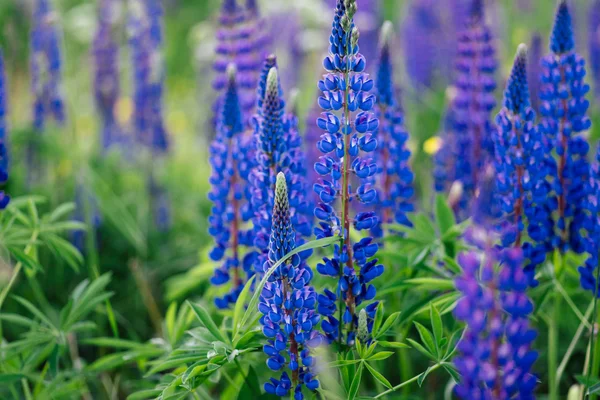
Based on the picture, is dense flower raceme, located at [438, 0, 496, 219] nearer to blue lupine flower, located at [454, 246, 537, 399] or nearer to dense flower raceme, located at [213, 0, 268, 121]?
dense flower raceme, located at [213, 0, 268, 121]

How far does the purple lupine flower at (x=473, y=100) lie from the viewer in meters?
3.75

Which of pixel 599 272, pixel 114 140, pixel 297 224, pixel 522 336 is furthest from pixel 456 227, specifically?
A: pixel 114 140

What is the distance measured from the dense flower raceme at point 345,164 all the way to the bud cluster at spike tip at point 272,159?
0.18 metres

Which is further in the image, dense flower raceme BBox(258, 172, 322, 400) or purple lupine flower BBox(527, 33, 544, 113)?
purple lupine flower BBox(527, 33, 544, 113)

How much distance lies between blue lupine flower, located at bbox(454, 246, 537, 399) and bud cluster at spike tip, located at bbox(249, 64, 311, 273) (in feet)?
2.98

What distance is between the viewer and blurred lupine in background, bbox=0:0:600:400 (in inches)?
90.3

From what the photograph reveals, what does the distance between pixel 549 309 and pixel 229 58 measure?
2.21 meters

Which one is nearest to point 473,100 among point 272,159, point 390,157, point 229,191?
point 390,157

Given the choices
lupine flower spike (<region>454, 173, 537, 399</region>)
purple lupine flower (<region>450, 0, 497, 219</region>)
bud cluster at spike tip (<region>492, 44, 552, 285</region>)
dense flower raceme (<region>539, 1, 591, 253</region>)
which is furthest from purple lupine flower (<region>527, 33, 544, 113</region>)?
lupine flower spike (<region>454, 173, 537, 399</region>)

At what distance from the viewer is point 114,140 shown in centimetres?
574

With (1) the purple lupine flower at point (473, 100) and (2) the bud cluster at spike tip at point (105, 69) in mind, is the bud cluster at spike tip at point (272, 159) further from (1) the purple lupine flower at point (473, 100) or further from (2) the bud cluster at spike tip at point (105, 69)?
(2) the bud cluster at spike tip at point (105, 69)

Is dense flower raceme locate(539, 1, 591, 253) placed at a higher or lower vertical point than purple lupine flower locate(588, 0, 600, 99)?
lower

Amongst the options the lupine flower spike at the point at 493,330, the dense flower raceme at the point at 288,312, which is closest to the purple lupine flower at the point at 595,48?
the dense flower raceme at the point at 288,312

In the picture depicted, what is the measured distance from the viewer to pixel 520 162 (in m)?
2.64
